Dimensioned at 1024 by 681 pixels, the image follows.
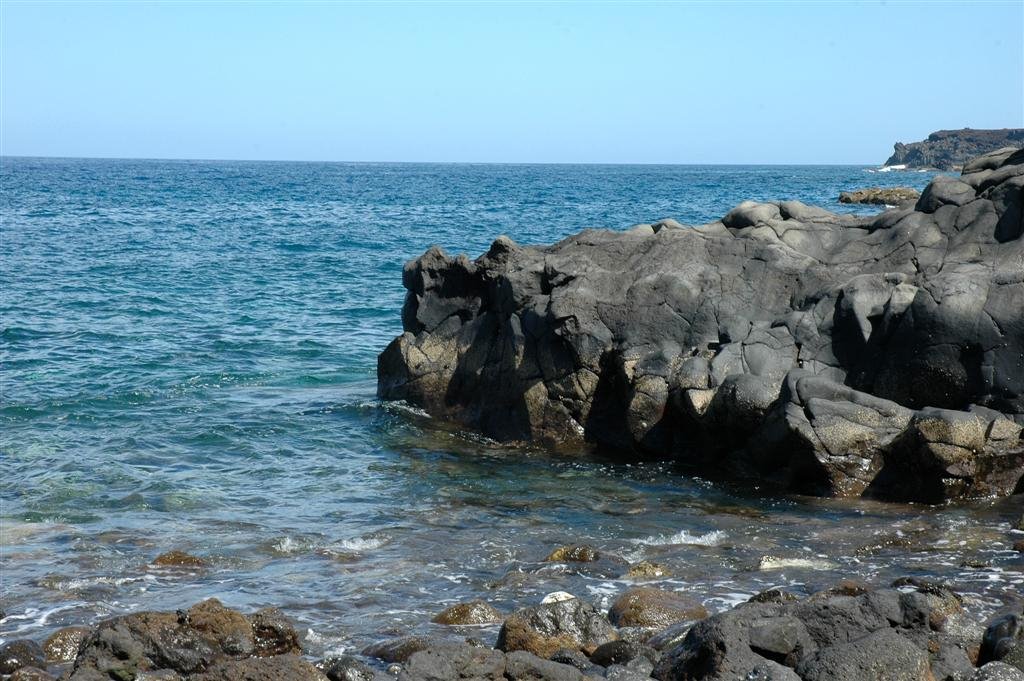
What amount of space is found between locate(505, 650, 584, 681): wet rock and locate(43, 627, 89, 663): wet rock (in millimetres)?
3862

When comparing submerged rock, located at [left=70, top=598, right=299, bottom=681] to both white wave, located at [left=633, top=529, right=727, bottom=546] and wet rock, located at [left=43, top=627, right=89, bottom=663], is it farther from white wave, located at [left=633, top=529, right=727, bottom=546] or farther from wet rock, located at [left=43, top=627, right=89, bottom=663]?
white wave, located at [left=633, top=529, right=727, bottom=546]

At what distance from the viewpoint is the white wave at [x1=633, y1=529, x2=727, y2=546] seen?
12656 millimetres

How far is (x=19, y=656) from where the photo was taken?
8.98 meters

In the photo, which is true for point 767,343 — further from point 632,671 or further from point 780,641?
point 632,671

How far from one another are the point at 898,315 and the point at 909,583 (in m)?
5.50

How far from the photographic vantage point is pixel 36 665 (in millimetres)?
9023

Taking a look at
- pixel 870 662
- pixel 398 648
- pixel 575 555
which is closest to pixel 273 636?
pixel 398 648

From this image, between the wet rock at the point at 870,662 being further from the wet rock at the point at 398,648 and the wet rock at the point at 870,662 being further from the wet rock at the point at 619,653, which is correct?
the wet rock at the point at 398,648

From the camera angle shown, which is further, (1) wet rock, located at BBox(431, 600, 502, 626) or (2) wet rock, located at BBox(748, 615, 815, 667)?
(1) wet rock, located at BBox(431, 600, 502, 626)

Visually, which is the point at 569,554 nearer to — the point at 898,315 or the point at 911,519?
the point at 911,519

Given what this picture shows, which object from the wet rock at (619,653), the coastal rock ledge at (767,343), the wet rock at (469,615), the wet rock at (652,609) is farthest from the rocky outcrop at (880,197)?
→ the wet rock at (619,653)

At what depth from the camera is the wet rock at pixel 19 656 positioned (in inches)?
347

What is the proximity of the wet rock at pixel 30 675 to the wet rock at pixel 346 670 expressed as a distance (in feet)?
6.64

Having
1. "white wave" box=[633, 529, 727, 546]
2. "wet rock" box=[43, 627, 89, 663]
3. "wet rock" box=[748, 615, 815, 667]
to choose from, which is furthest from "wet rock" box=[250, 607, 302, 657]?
"white wave" box=[633, 529, 727, 546]
